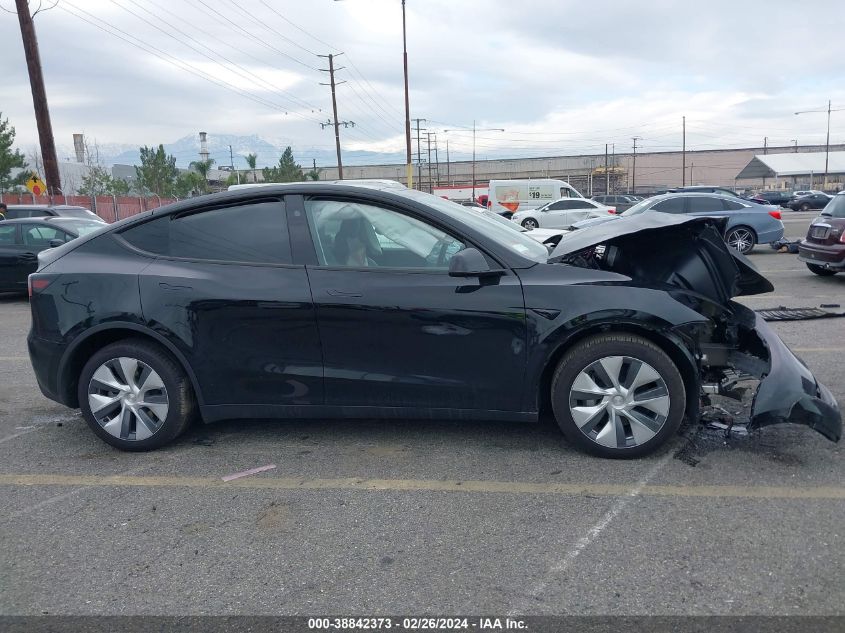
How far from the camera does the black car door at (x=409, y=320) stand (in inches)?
148

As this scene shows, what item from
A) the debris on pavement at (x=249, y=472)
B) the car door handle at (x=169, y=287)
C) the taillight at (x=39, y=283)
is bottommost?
the debris on pavement at (x=249, y=472)

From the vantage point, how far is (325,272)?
3920mm

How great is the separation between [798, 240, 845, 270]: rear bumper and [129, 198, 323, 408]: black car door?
372 inches

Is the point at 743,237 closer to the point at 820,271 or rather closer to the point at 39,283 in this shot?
the point at 820,271

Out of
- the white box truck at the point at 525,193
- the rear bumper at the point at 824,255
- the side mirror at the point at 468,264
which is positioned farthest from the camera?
the white box truck at the point at 525,193

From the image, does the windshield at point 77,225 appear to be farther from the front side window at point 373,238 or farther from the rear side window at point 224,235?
the front side window at point 373,238

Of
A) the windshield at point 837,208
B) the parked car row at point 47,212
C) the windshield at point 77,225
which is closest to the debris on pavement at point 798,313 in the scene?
the windshield at point 837,208

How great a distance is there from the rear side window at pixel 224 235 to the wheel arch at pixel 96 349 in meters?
0.51

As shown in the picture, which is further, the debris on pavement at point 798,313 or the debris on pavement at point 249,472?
the debris on pavement at point 798,313

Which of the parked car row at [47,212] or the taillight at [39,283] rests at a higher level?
the parked car row at [47,212]

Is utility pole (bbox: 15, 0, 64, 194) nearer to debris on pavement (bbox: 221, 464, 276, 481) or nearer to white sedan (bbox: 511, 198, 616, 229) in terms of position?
white sedan (bbox: 511, 198, 616, 229)

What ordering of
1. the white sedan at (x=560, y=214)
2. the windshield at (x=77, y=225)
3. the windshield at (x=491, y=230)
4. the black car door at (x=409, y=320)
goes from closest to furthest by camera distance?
the black car door at (x=409, y=320)
the windshield at (x=491, y=230)
the windshield at (x=77, y=225)
the white sedan at (x=560, y=214)

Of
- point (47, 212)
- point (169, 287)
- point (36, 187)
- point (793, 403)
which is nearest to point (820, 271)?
point (793, 403)

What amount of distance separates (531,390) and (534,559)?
3.70 ft
